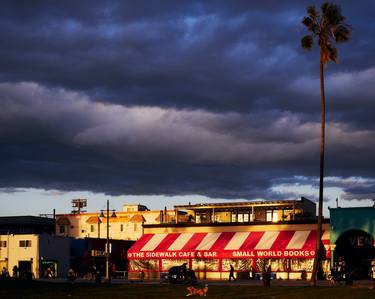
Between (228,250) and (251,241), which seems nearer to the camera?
(228,250)

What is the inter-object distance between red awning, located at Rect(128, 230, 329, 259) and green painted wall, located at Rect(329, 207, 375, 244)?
2.41 meters

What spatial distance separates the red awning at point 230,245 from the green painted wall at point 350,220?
2412mm

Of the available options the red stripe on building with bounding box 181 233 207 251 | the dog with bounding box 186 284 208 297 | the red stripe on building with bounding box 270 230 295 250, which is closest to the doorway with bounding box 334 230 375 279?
the red stripe on building with bounding box 270 230 295 250

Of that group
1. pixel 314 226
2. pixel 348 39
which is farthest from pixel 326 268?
pixel 348 39

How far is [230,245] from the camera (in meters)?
80.8

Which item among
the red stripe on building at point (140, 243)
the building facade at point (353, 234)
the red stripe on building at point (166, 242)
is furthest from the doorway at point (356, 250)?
the red stripe on building at point (140, 243)

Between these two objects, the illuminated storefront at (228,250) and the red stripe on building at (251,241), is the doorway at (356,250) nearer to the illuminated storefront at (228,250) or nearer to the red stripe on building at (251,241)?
the illuminated storefront at (228,250)

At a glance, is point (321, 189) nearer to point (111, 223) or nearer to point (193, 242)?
point (193, 242)

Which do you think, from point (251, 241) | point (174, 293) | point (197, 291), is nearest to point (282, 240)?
point (251, 241)

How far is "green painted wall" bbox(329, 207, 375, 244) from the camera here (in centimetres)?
7438

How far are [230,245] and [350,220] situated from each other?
1332cm

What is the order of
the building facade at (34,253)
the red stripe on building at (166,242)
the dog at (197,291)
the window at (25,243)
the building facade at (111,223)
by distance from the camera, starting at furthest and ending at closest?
the building facade at (111,223), the window at (25,243), the building facade at (34,253), the red stripe on building at (166,242), the dog at (197,291)

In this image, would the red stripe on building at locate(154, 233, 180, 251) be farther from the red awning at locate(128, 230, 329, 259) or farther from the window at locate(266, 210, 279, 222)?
the window at locate(266, 210, 279, 222)

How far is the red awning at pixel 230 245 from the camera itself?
7671 centimetres
